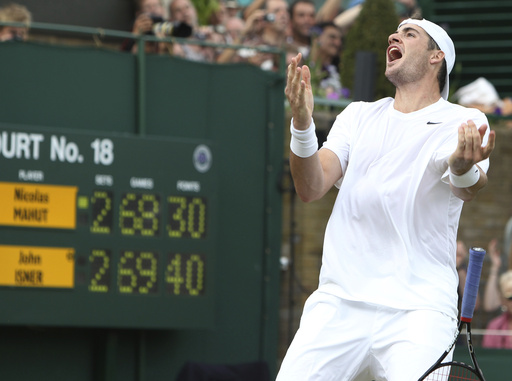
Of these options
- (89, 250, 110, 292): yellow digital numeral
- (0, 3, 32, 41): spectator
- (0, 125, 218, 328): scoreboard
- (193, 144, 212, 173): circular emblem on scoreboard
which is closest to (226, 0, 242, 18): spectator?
(0, 3, 32, 41): spectator

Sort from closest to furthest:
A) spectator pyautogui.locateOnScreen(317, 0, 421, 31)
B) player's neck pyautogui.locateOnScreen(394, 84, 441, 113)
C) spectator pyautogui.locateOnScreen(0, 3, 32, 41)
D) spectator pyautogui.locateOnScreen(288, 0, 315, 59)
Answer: player's neck pyautogui.locateOnScreen(394, 84, 441, 113), spectator pyautogui.locateOnScreen(0, 3, 32, 41), spectator pyautogui.locateOnScreen(288, 0, 315, 59), spectator pyautogui.locateOnScreen(317, 0, 421, 31)

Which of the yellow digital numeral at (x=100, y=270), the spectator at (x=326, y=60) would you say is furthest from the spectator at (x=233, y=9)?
the yellow digital numeral at (x=100, y=270)

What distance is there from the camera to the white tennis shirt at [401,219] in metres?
4.70

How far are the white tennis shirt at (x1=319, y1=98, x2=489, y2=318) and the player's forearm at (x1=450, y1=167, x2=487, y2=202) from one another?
115 mm

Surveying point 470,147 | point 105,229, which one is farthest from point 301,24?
point 470,147

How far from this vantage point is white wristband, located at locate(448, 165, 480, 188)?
4430 mm

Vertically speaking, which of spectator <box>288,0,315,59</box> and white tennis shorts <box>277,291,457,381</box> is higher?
spectator <box>288,0,315,59</box>

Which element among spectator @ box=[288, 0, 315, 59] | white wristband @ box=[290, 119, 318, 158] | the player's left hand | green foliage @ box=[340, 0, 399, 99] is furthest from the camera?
spectator @ box=[288, 0, 315, 59]

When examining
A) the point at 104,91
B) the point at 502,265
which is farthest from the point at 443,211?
the point at 502,265

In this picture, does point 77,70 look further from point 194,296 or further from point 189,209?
point 194,296

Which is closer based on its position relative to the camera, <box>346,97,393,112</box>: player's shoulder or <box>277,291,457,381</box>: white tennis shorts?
<box>277,291,457,381</box>: white tennis shorts

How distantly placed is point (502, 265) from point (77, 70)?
14.3ft

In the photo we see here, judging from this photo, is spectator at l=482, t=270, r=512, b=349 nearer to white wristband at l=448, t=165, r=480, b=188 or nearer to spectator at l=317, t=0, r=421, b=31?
spectator at l=317, t=0, r=421, b=31

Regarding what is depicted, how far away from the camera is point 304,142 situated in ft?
15.4
